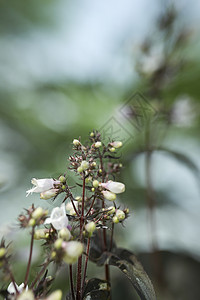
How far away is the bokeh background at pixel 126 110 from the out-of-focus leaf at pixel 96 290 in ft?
0.54

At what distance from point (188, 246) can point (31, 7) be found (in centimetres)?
108

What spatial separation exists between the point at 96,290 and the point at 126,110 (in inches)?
16.4

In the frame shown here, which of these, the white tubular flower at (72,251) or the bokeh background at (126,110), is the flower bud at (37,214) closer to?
the white tubular flower at (72,251)

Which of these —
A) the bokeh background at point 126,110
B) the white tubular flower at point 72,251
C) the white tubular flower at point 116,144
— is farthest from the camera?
the bokeh background at point 126,110

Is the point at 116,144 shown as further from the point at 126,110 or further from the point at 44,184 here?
the point at 126,110

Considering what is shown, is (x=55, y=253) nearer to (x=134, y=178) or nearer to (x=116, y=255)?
(x=116, y=255)

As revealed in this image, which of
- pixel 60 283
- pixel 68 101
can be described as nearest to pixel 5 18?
pixel 68 101

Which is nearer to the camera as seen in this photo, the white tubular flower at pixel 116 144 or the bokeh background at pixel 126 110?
the white tubular flower at pixel 116 144

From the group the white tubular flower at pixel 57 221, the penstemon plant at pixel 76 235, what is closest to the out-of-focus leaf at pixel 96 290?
the penstemon plant at pixel 76 235

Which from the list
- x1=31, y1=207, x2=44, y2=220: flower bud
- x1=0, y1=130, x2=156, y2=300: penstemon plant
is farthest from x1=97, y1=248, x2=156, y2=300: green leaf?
x1=31, y1=207, x2=44, y2=220: flower bud

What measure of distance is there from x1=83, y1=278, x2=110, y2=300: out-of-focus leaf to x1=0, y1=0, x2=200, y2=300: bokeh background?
0.54ft

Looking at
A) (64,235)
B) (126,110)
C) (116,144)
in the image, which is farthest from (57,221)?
(126,110)

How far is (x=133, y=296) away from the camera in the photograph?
1.95 feet

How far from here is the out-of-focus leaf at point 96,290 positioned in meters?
0.32
